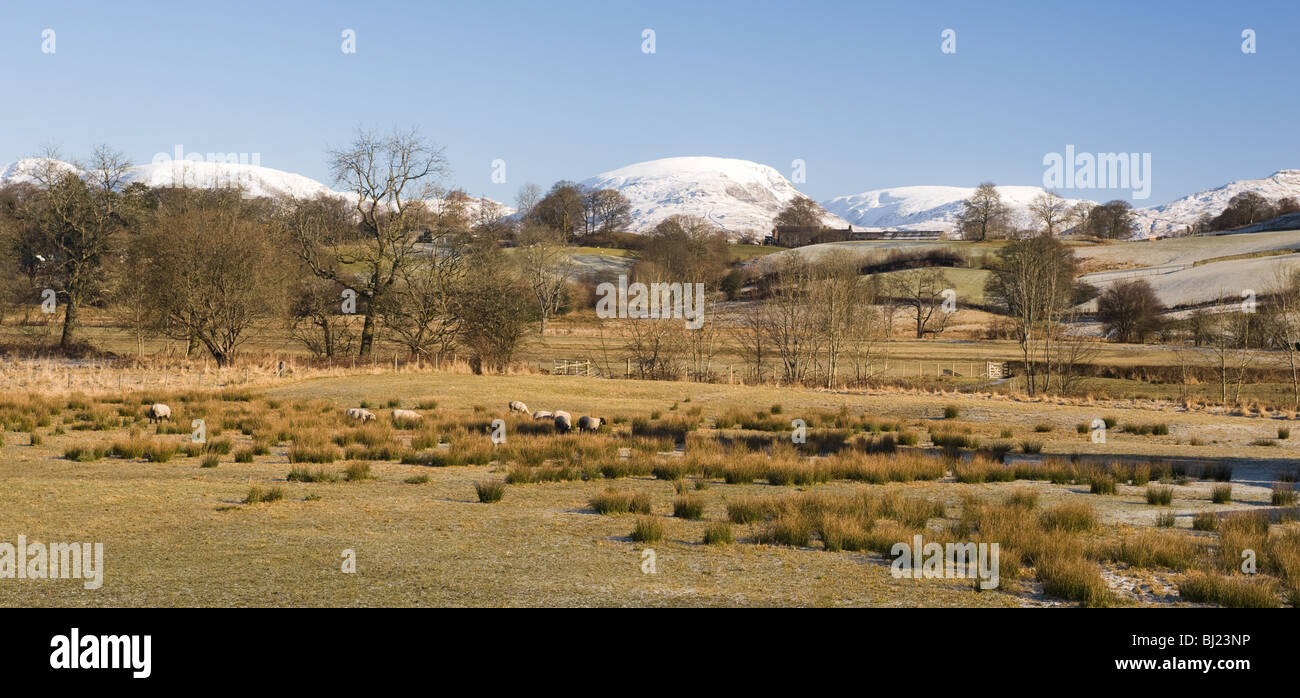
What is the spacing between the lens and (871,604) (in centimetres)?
865

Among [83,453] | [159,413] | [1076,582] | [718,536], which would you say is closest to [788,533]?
[718,536]

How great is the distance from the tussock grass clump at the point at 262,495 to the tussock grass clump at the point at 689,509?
5.88 metres

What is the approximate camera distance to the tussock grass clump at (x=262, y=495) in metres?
13.4

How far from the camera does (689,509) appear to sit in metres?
13.2

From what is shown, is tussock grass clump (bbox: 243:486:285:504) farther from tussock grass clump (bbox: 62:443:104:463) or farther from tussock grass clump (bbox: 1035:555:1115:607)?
tussock grass clump (bbox: 1035:555:1115:607)

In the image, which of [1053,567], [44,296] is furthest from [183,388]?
[1053,567]

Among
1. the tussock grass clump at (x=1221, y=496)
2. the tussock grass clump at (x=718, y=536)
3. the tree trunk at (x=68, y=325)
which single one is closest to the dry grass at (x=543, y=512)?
the tussock grass clump at (x=718, y=536)

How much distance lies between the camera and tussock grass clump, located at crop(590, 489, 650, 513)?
1349cm

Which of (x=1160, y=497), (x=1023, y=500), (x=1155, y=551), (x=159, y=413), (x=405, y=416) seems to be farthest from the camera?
(x=405, y=416)

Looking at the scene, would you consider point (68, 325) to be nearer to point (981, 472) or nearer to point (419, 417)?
point (419, 417)

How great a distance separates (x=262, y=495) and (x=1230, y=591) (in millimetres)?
12220

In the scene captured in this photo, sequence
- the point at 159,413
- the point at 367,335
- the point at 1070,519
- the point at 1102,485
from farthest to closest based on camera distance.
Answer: the point at 367,335 → the point at 159,413 → the point at 1102,485 → the point at 1070,519
